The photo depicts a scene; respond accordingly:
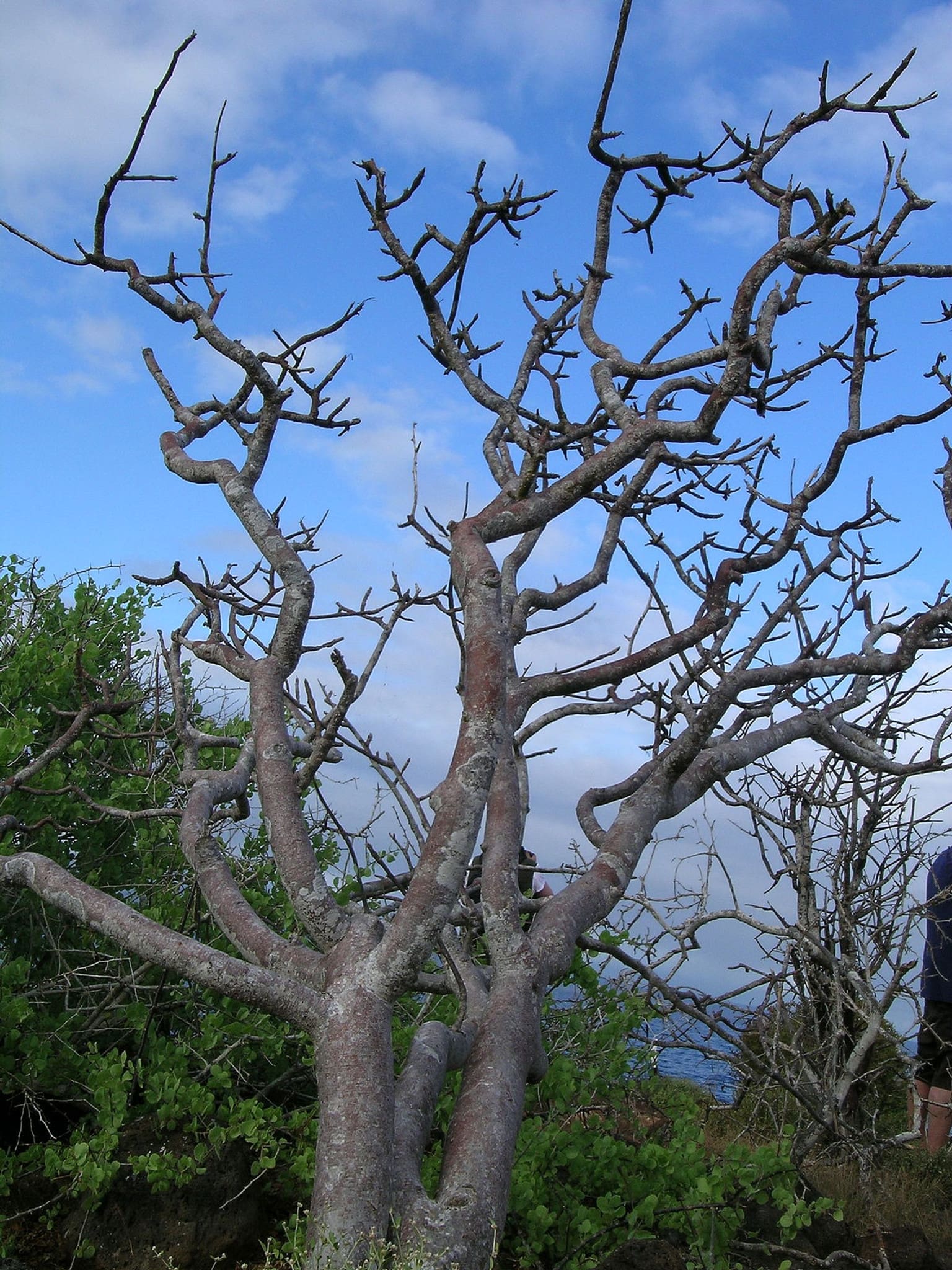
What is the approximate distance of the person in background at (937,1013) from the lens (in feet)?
21.3

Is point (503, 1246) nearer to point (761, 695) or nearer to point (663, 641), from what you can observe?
point (663, 641)

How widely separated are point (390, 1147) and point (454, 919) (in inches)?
55.0

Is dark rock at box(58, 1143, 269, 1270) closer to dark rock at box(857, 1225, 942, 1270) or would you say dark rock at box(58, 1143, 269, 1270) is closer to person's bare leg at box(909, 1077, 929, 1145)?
dark rock at box(857, 1225, 942, 1270)

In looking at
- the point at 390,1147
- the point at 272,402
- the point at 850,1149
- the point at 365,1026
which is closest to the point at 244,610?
the point at 272,402

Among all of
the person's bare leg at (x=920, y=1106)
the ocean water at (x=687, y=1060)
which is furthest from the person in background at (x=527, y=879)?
the person's bare leg at (x=920, y=1106)

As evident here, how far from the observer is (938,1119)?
258 inches

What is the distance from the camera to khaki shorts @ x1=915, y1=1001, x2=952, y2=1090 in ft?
21.5

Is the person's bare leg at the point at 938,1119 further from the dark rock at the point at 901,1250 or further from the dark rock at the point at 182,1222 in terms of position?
the dark rock at the point at 182,1222

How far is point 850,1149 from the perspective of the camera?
6066 millimetres

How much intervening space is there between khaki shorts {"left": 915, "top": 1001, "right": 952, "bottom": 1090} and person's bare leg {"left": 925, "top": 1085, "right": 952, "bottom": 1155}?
0.05 meters

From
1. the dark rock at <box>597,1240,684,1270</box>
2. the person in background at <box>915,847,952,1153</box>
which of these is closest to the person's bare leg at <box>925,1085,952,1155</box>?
the person in background at <box>915,847,952,1153</box>

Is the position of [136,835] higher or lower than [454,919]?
higher

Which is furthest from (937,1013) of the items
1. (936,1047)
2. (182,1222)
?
(182,1222)

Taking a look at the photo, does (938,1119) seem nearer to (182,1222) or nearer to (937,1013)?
(937,1013)
